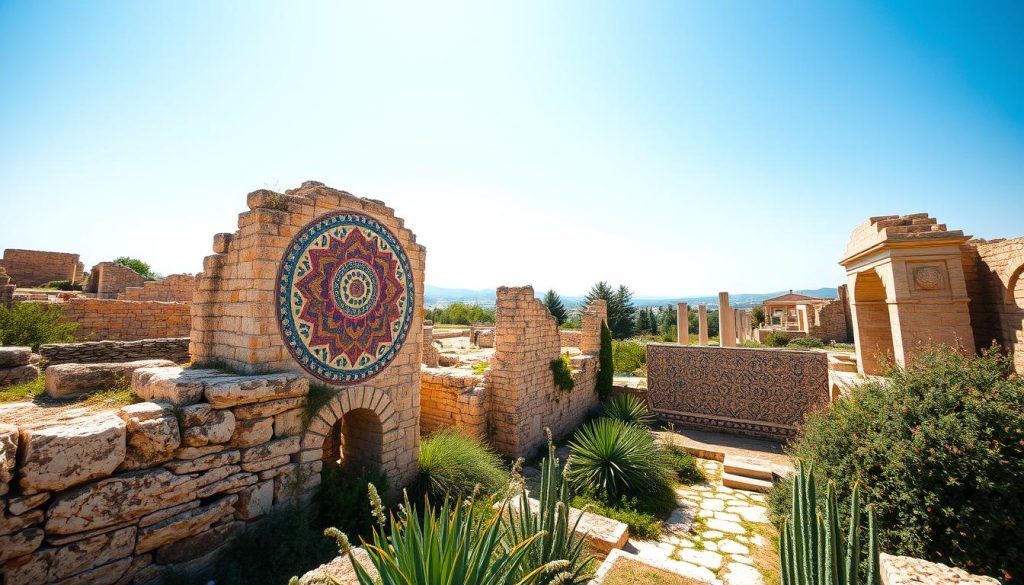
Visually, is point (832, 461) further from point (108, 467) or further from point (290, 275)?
point (108, 467)

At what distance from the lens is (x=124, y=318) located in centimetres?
945

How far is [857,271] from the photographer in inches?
322

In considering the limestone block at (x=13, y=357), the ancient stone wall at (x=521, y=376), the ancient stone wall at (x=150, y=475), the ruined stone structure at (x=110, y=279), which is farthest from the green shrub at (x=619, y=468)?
the ruined stone structure at (x=110, y=279)

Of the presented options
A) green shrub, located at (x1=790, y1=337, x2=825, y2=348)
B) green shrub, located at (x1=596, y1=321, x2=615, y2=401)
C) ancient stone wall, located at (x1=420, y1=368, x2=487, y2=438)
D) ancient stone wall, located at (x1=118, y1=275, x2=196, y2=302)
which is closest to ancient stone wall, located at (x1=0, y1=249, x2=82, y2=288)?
ancient stone wall, located at (x1=118, y1=275, x2=196, y2=302)

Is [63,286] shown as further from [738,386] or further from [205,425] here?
[738,386]

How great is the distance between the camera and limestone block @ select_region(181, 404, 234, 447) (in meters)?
3.33

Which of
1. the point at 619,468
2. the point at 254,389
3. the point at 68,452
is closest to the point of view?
the point at 68,452

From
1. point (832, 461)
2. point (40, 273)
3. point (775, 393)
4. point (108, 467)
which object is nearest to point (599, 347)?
point (775, 393)

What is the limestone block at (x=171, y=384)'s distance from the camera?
3.45m

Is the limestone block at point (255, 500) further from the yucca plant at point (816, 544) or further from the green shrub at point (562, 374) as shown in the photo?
the green shrub at point (562, 374)

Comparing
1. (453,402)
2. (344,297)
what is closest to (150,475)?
(344,297)

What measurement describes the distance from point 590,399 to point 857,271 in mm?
6630

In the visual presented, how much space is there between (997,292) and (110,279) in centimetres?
2508

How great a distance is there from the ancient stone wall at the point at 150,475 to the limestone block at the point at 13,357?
143 cm
